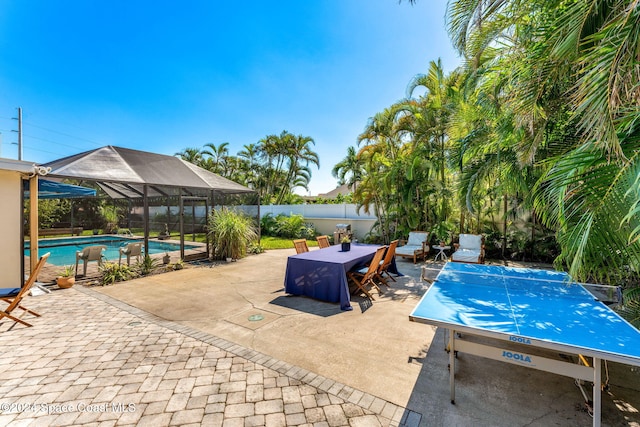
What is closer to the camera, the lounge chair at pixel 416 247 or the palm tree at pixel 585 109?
the palm tree at pixel 585 109

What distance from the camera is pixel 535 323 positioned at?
2.42m

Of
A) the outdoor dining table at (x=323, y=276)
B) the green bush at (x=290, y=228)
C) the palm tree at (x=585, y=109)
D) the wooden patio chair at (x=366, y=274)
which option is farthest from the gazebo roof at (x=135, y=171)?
the palm tree at (x=585, y=109)

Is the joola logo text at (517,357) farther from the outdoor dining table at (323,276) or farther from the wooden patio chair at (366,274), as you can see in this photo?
the wooden patio chair at (366,274)

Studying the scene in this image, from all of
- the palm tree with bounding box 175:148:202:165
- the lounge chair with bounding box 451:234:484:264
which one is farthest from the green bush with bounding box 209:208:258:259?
the palm tree with bounding box 175:148:202:165

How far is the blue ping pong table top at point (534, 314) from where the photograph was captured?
2.03m

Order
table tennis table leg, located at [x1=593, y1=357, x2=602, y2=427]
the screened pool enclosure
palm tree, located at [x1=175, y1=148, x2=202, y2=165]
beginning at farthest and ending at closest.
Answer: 1. palm tree, located at [x1=175, y1=148, x2=202, y2=165]
2. the screened pool enclosure
3. table tennis table leg, located at [x1=593, y1=357, x2=602, y2=427]

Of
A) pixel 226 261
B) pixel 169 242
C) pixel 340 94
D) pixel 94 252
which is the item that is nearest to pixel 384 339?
pixel 226 261

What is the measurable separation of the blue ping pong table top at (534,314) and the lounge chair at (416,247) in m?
5.38

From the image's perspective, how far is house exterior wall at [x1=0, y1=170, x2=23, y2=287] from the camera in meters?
6.02

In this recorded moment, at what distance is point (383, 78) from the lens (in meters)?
10.3

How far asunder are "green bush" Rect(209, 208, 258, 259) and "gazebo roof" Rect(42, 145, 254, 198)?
129cm

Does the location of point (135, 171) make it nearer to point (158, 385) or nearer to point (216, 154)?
point (158, 385)

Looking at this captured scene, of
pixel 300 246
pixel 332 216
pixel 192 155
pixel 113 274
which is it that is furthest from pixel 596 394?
pixel 192 155

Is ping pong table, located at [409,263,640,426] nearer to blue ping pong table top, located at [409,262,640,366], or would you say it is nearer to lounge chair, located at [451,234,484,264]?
blue ping pong table top, located at [409,262,640,366]
